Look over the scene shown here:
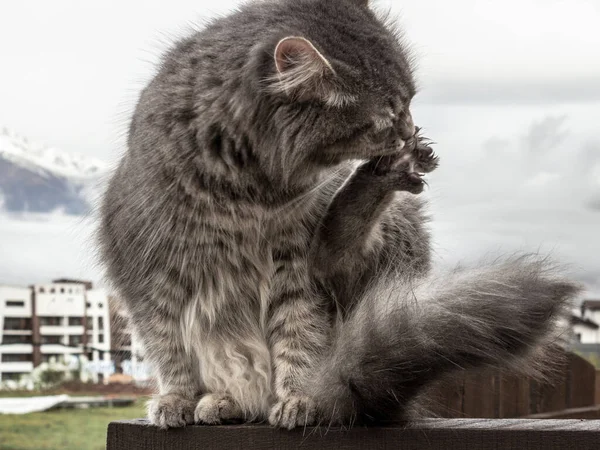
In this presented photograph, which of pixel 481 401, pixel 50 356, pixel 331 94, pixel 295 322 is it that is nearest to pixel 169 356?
pixel 295 322

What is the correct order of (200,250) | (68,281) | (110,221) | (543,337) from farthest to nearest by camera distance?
(68,281) < (110,221) < (200,250) < (543,337)

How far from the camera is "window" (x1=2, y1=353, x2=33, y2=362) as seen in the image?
104 inches

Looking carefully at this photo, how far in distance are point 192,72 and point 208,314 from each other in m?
0.40

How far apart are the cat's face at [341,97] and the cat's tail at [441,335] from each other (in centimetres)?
24

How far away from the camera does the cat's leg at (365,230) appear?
1.21m

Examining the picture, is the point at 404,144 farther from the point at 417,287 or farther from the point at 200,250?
the point at 200,250

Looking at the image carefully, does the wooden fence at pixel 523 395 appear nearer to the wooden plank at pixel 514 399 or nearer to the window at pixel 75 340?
the wooden plank at pixel 514 399

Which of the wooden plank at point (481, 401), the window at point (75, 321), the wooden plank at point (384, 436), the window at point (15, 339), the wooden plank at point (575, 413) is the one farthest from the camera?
the window at point (15, 339)

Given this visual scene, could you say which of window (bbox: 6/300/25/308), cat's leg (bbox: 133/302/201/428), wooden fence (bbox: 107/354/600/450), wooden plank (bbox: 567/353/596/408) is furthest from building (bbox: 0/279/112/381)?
wooden plank (bbox: 567/353/596/408)

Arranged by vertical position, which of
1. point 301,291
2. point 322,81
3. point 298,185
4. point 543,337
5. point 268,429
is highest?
point 322,81

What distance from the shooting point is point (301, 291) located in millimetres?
1311

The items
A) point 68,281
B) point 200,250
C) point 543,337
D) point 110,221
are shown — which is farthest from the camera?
point 68,281

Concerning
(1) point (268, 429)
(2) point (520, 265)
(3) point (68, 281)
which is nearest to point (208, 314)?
(1) point (268, 429)

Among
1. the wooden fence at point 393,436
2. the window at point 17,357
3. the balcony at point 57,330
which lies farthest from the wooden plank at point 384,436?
the window at point 17,357
